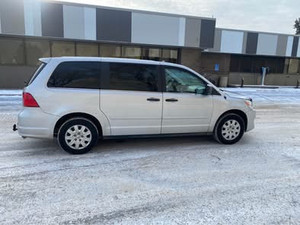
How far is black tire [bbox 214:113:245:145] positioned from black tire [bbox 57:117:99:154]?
8.66 feet

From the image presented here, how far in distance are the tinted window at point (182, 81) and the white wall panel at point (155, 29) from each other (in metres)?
11.1

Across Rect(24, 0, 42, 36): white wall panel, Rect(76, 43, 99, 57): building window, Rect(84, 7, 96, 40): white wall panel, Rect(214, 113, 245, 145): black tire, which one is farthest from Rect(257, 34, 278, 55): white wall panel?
Rect(214, 113, 245, 145): black tire

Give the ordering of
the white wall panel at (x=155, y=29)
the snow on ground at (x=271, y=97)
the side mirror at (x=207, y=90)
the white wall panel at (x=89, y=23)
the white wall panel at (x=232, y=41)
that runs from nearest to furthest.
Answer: the side mirror at (x=207, y=90)
the snow on ground at (x=271, y=97)
the white wall panel at (x=89, y=23)
the white wall panel at (x=155, y=29)
the white wall panel at (x=232, y=41)

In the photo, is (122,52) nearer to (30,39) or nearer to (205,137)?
(30,39)

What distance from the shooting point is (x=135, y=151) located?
5078 millimetres

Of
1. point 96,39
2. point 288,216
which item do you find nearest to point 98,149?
point 288,216

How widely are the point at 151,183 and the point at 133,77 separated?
214 cm

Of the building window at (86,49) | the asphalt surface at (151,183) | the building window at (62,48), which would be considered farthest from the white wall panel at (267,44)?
the asphalt surface at (151,183)

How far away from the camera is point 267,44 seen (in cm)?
2212

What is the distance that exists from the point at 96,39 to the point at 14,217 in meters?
13.4

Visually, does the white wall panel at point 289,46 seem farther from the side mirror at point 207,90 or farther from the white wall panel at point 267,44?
the side mirror at point 207,90

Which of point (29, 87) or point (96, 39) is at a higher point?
point (96, 39)

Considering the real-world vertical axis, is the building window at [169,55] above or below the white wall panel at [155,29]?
below

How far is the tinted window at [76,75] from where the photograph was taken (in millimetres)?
4617
